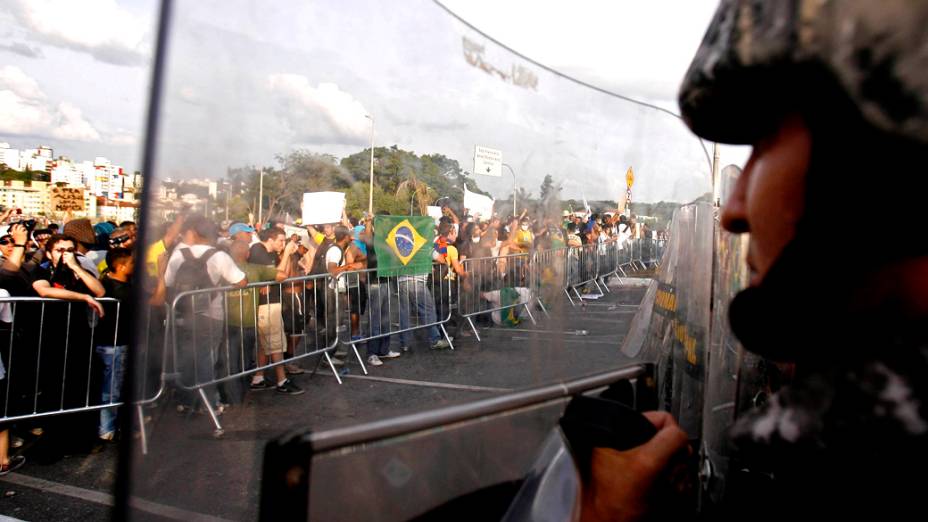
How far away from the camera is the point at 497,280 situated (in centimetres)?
201

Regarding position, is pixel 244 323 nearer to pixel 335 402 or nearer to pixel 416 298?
pixel 335 402

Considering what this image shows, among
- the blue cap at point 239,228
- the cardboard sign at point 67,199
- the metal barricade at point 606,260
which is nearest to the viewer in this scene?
the blue cap at point 239,228

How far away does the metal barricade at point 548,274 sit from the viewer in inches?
66.3

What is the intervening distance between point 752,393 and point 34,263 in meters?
7.52

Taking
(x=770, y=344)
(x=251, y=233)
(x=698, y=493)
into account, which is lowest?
(x=698, y=493)

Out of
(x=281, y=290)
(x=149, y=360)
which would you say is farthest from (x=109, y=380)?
(x=149, y=360)

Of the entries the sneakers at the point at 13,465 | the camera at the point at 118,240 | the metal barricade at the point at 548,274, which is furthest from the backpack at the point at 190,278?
the sneakers at the point at 13,465

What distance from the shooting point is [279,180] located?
1096 mm

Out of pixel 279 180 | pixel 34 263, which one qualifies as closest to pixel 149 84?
pixel 279 180

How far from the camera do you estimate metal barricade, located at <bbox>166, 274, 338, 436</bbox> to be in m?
1.05

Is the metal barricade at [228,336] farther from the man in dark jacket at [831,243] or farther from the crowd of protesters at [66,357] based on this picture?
the crowd of protesters at [66,357]

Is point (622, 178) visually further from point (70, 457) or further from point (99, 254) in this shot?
point (99, 254)

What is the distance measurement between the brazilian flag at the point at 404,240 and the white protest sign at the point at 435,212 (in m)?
0.01

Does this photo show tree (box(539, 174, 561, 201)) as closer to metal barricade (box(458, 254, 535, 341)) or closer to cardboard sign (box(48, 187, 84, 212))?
metal barricade (box(458, 254, 535, 341))
